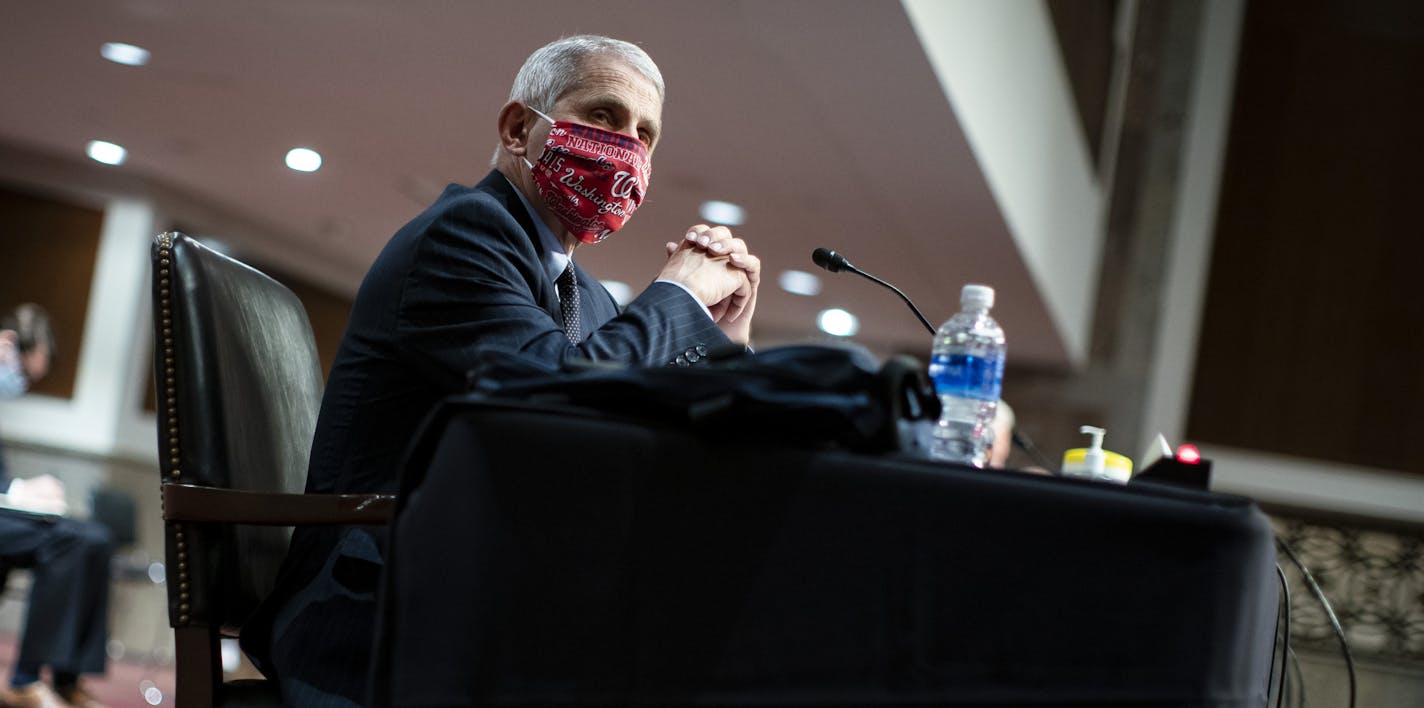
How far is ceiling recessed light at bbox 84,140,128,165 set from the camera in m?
7.80

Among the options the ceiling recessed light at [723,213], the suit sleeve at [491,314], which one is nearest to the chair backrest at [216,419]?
the suit sleeve at [491,314]

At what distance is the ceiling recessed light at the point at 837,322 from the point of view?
10.1 m

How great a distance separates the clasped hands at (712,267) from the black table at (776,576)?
1.86ft

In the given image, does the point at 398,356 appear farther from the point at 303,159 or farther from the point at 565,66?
the point at 303,159

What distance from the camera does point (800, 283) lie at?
9031 mm

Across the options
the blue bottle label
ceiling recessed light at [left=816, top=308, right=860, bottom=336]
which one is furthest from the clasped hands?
ceiling recessed light at [left=816, top=308, right=860, bottom=336]

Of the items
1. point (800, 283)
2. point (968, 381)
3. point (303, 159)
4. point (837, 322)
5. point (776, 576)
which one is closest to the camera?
point (776, 576)

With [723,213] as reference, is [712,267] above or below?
below

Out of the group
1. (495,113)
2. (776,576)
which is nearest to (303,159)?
(495,113)

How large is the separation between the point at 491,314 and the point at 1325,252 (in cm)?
938

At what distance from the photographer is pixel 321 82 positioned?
573 cm

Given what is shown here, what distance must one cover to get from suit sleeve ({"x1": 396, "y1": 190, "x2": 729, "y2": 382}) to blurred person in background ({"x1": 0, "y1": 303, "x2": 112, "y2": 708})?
406 cm

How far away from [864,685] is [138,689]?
6645 mm

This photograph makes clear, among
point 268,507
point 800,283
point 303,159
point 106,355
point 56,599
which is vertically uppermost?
point 303,159
